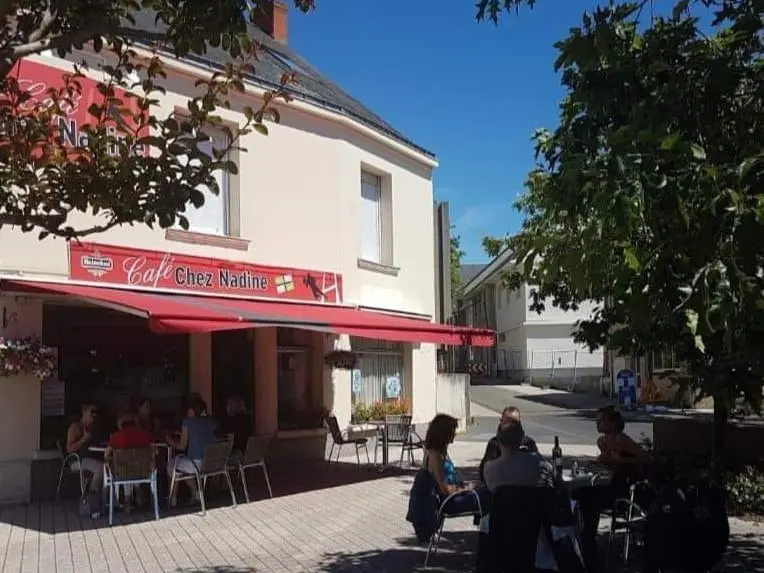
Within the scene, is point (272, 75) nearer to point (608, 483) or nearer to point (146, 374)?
point (146, 374)

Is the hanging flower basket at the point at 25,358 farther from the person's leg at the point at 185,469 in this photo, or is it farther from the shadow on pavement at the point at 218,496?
the person's leg at the point at 185,469

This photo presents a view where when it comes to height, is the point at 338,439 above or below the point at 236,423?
below

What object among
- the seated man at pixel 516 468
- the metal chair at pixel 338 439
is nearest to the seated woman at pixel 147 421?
the metal chair at pixel 338 439

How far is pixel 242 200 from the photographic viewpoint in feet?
43.6

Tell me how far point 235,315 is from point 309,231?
4.92 metres

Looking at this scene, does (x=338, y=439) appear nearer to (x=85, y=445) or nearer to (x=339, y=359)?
(x=339, y=359)

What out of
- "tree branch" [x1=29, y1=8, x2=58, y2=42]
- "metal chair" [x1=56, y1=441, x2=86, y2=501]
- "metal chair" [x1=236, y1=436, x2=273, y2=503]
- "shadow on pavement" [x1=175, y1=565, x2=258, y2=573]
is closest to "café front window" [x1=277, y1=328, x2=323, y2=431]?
"metal chair" [x1=236, y1=436, x2=273, y2=503]

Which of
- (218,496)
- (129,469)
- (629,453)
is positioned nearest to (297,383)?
(218,496)

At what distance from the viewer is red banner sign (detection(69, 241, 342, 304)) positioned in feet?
36.1

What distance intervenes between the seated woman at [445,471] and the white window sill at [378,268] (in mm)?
8174

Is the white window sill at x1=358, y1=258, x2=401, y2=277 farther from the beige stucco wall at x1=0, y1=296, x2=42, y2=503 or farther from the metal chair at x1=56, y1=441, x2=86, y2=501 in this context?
the metal chair at x1=56, y1=441, x2=86, y2=501

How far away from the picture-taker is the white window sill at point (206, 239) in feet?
40.0

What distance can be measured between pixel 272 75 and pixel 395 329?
5747mm

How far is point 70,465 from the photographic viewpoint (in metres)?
10.4
